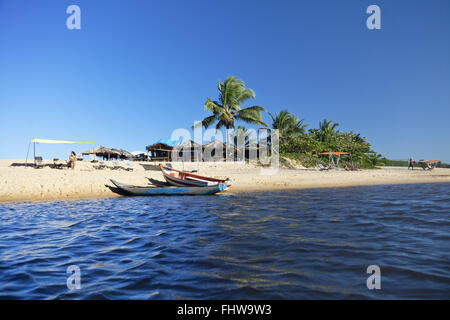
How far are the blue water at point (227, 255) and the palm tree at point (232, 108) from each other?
74.9 feet

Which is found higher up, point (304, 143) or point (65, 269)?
point (304, 143)

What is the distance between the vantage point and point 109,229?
6891 millimetres

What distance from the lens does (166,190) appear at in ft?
46.3

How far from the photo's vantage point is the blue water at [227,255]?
3.26 metres

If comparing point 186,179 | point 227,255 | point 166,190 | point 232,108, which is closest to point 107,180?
point 166,190

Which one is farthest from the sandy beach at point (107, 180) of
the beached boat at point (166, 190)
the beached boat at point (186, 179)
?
the beached boat at point (186, 179)

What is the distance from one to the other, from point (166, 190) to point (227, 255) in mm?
10084

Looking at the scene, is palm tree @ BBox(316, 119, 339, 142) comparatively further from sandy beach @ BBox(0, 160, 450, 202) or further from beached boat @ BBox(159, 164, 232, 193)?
beached boat @ BBox(159, 164, 232, 193)

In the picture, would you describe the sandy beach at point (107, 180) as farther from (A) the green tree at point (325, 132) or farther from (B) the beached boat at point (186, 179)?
(A) the green tree at point (325, 132)

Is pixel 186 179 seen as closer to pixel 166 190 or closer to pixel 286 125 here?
pixel 166 190

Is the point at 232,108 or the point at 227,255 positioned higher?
the point at 232,108
